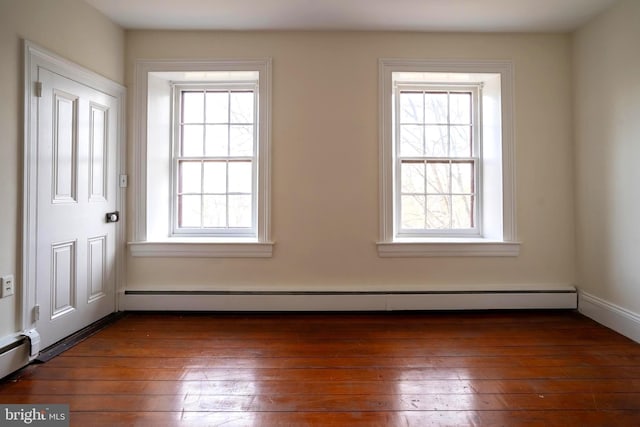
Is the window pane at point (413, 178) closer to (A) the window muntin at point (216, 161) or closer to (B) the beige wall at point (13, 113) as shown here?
Answer: (A) the window muntin at point (216, 161)

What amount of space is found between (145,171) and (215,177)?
58 cm

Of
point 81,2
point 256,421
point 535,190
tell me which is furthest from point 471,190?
point 81,2

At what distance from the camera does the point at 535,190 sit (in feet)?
9.56

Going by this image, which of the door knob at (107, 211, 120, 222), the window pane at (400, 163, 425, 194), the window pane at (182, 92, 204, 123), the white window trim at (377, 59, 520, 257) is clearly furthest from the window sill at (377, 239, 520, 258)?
the door knob at (107, 211, 120, 222)

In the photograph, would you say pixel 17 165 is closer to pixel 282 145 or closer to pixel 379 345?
pixel 282 145

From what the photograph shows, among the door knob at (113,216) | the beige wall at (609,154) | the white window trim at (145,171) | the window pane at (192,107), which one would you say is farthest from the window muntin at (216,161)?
Answer: the beige wall at (609,154)

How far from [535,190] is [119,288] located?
3.72 m

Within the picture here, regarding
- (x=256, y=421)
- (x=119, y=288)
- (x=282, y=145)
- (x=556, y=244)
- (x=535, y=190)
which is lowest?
(x=256, y=421)

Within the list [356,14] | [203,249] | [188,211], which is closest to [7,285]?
[203,249]

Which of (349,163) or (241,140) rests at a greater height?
(241,140)

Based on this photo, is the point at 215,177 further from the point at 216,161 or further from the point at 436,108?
the point at 436,108

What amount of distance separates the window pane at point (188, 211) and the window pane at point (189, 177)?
0.08 meters

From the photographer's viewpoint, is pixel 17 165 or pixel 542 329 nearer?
pixel 17 165

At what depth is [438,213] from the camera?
124 inches
